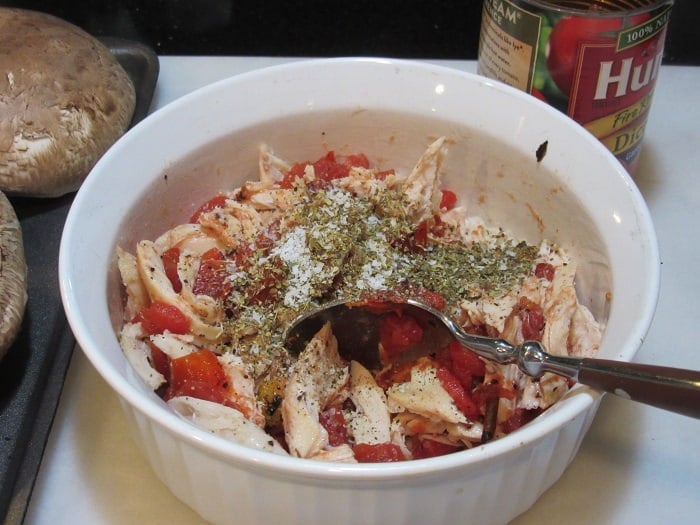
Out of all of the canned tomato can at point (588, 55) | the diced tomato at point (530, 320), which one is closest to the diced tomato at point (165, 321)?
the diced tomato at point (530, 320)

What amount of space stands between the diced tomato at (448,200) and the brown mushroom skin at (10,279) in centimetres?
66

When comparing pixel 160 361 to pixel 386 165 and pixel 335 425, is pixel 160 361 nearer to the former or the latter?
pixel 335 425

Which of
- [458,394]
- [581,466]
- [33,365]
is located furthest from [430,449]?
[33,365]

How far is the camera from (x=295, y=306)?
101 centimetres

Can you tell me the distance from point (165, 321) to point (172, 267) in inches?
5.0

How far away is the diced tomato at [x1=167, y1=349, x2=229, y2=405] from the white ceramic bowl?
0.09m

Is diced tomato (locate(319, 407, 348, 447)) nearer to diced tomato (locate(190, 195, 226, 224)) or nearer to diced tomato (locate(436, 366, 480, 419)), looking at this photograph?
diced tomato (locate(436, 366, 480, 419))

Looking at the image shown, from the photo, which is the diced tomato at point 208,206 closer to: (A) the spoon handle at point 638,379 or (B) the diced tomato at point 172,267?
(B) the diced tomato at point 172,267

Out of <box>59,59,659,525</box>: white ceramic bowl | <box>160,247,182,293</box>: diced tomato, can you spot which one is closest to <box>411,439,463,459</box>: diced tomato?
<box>59,59,659,525</box>: white ceramic bowl

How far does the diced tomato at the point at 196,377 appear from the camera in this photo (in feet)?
3.10

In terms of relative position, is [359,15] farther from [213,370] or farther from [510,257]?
[213,370]

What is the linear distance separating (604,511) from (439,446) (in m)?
0.22

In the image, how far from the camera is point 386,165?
129 cm

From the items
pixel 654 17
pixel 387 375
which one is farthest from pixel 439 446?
pixel 654 17
